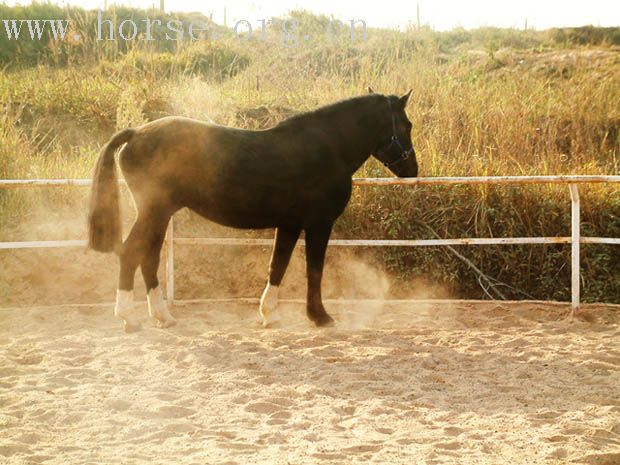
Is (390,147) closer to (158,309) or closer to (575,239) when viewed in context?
(575,239)

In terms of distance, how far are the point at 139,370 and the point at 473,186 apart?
4687 millimetres

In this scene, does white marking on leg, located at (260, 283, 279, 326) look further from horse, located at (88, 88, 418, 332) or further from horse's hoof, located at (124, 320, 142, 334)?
horse's hoof, located at (124, 320, 142, 334)

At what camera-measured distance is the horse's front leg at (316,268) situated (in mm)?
6152

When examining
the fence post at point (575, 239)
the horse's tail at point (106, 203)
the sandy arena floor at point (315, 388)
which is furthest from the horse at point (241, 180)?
the fence post at point (575, 239)

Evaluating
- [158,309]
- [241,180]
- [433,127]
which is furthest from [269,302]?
[433,127]

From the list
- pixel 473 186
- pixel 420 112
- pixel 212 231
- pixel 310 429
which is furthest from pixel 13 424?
pixel 420 112

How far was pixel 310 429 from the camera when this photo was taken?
390cm

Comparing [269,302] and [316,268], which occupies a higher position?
[316,268]

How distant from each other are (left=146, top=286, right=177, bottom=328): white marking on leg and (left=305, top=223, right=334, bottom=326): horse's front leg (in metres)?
1.13

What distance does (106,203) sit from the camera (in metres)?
5.82

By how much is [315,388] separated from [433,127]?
6.29 metres

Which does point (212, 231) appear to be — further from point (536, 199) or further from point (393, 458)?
point (393, 458)

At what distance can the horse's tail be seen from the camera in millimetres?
5816

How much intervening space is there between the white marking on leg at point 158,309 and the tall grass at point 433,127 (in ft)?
9.09
